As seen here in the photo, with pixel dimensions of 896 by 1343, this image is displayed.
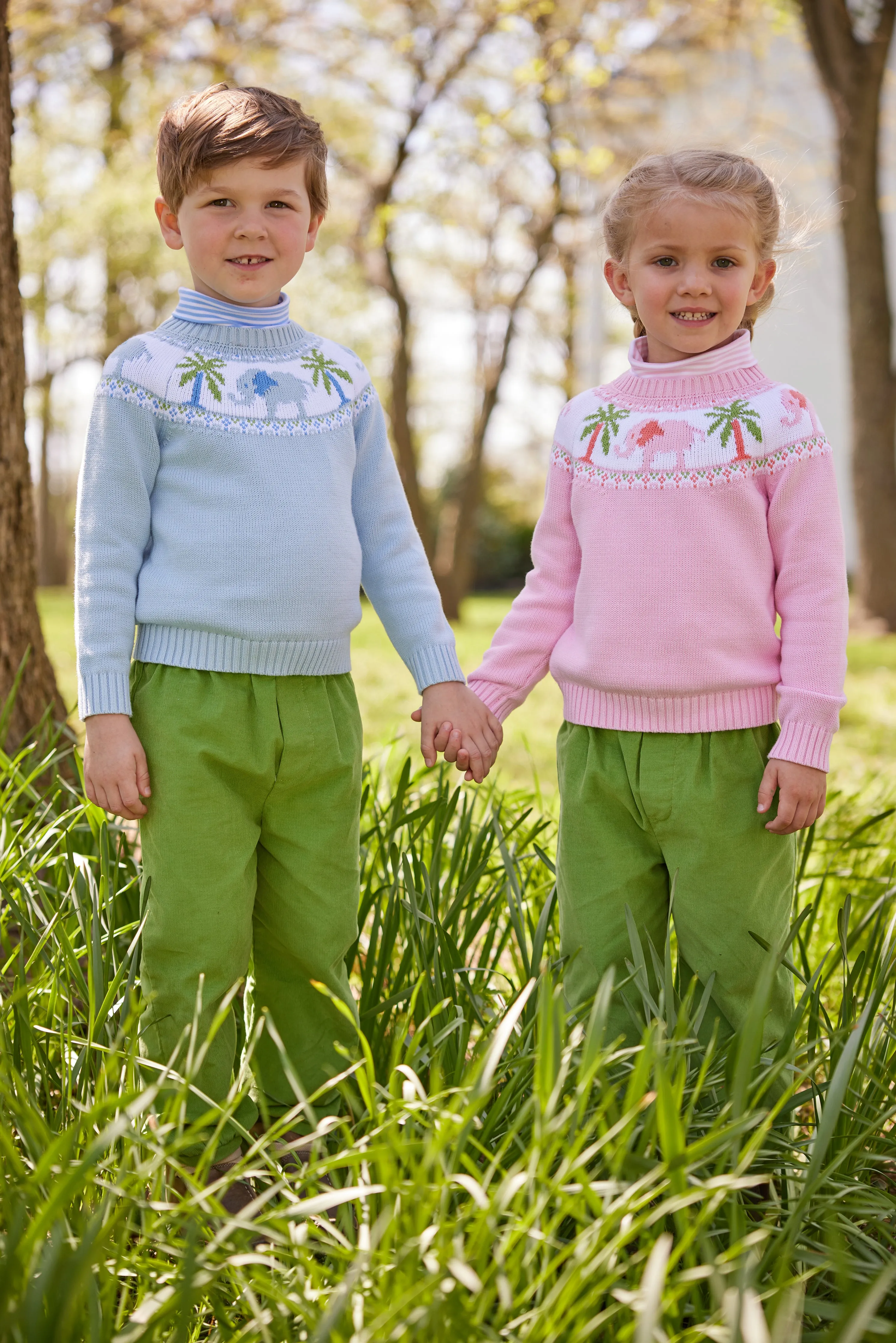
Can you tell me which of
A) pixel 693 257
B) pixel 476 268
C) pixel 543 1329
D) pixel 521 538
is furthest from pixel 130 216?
pixel 543 1329

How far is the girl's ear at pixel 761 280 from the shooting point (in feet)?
5.46

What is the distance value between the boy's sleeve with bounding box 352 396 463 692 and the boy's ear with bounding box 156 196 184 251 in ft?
1.16

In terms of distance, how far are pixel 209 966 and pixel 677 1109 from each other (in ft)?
2.43

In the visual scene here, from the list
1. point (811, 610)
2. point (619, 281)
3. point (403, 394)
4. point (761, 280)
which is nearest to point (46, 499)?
point (403, 394)

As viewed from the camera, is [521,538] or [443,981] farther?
[521,538]

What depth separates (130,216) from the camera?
13.8m

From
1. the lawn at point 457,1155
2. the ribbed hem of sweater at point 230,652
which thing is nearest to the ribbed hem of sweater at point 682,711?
the lawn at point 457,1155

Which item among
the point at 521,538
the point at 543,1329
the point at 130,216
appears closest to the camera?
the point at 543,1329

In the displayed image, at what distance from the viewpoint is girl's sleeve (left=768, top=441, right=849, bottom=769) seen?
152cm

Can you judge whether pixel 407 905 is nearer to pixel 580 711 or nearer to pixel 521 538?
pixel 580 711

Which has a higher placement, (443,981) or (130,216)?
(130,216)

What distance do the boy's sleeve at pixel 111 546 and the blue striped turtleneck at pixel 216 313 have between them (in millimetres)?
166

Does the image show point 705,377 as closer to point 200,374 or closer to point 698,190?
point 698,190

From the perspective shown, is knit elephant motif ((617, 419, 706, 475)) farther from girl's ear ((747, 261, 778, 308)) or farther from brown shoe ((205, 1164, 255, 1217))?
brown shoe ((205, 1164, 255, 1217))
